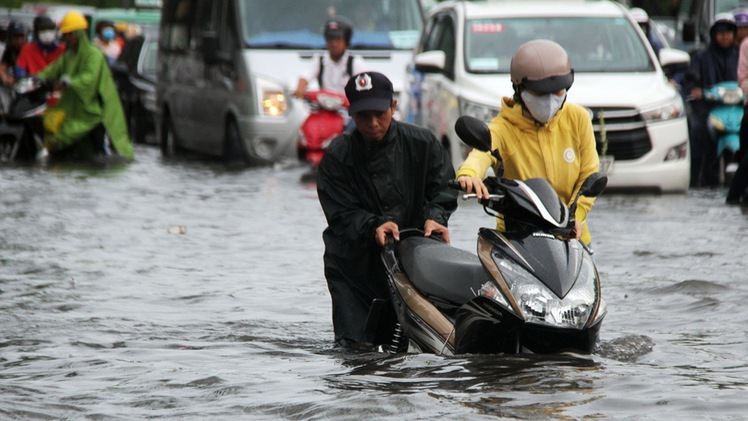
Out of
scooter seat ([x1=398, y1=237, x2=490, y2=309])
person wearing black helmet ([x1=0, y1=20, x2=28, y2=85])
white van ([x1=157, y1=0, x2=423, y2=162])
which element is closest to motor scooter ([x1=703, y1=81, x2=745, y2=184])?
white van ([x1=157, y1=0, x2=423, y2=162])

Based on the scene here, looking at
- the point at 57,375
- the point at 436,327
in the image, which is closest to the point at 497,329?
the point at 436,327

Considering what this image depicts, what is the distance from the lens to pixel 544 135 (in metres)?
6.96

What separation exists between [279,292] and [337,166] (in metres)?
2.82

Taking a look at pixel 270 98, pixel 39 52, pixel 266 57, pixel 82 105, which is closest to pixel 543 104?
pixel 270 98

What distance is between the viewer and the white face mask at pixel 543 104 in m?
6.79

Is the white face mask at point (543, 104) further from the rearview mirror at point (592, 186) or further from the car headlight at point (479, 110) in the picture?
the car headlight at point (479, 110)

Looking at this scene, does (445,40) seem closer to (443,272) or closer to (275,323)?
(275,323)

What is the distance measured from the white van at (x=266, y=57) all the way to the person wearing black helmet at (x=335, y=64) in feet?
2.23

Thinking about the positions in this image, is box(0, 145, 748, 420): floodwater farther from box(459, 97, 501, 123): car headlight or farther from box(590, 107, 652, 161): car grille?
box(459, 97, 501, 123): car headlight

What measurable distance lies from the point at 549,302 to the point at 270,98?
12083 millimetres

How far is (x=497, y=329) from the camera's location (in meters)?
6.11

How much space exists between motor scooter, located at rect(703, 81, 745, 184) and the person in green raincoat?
283 inches

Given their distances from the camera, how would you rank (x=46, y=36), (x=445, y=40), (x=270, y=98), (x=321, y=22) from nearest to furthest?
(x=445, y=40) → (x=270, y=98) → (x=321, y=22) → (x=46, y=36)

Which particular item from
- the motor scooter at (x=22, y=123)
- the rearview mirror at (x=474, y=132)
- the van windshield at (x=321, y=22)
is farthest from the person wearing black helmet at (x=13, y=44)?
the rearview mirror at (x=474, y=132)
